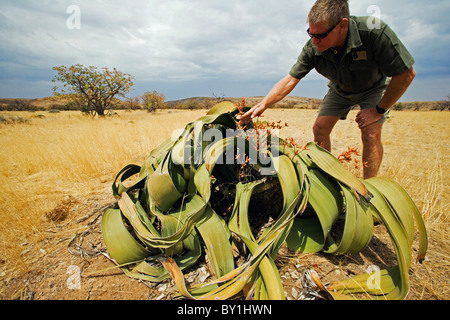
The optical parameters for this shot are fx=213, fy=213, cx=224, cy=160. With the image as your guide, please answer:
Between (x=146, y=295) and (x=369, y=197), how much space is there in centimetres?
123

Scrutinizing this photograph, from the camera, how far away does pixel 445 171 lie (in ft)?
8.95

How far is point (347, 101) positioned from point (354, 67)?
470 mm

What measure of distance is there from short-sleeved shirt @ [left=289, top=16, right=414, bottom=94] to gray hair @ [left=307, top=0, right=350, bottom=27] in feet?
0.53

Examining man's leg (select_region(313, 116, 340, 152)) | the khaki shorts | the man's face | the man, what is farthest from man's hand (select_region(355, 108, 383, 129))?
the man's face

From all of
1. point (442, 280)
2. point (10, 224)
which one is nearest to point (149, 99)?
point (10, 224)

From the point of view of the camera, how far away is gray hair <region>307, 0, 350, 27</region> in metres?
1.59

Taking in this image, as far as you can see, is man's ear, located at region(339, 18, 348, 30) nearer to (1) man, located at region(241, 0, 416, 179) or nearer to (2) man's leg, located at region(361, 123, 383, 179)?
(1) man, located at region(241, 0, 416, 179)

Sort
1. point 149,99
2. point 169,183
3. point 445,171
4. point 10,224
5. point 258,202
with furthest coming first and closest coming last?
point 149,99 < point 445,171 < point 10,224 < point 258,202 < point 169,183

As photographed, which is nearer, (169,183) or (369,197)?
(369,197)

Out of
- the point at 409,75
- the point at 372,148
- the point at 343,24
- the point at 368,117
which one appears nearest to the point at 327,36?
the point at 343,24

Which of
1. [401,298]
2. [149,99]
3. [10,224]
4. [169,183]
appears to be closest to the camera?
[401,298]
